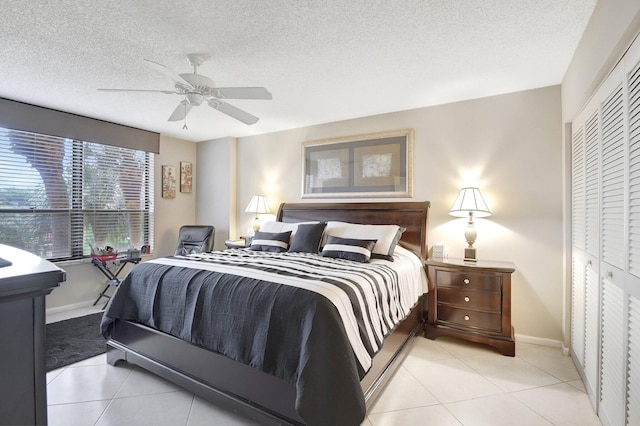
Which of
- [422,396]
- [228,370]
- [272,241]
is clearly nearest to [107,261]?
[272,241]

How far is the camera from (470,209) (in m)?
2.96

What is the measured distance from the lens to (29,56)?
2.43m

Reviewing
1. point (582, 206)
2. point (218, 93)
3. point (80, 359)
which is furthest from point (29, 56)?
point (582, 206)

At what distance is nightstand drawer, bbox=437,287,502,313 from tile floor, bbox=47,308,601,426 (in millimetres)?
430

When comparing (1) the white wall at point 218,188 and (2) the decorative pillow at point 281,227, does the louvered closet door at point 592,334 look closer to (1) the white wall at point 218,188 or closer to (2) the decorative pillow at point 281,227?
(2) the decorative pillow at point 281,227

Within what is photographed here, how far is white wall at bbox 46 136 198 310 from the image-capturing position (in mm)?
3881

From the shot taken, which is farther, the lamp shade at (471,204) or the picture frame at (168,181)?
the picture frame at (168,181)

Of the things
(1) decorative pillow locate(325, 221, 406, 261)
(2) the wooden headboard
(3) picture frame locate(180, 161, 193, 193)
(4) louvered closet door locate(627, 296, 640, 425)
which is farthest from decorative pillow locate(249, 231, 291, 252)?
(4) louvered closet door locate(627, 296, 640, 425)

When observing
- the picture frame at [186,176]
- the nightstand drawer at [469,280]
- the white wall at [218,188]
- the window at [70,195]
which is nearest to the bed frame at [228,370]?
the nightstand drawer at [469,280]

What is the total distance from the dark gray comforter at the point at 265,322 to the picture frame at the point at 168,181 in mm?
2685

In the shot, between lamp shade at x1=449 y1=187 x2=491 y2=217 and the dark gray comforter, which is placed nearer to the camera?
the dark gray comforter

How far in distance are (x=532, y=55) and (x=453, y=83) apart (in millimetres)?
642

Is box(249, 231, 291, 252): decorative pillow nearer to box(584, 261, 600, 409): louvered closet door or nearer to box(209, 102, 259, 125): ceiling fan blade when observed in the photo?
box(209, 102, 259, 125): ceiling fan blade

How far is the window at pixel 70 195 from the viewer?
11.2ft
